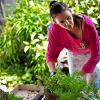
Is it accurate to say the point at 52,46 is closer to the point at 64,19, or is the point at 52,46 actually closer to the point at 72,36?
the point at 72,36

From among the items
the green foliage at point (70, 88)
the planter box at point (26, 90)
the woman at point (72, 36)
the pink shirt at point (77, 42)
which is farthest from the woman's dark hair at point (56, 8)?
the planter box at point (26, 90)

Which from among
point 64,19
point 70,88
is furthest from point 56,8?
point 70,88

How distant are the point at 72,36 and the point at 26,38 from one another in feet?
5.66

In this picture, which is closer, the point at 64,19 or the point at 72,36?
the point at 64,19

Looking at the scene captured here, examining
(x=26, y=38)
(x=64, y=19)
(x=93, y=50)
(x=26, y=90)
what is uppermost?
(x=64, y=19)

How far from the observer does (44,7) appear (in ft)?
13.5

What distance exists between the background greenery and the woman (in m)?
1.28

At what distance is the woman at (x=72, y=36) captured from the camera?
6.66ft

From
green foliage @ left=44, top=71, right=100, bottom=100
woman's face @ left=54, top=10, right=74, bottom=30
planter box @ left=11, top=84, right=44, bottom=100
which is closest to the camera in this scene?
green foliage @ left=44, top=71, right=100, bottom=100

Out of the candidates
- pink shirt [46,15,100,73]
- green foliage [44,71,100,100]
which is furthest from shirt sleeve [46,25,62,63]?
green foliage [44,71,100,100]

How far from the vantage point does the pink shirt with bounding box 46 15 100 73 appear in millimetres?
2145

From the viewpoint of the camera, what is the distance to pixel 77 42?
2.28 metres

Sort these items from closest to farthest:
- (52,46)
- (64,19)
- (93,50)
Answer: (64,19), (93,50), (52,46)

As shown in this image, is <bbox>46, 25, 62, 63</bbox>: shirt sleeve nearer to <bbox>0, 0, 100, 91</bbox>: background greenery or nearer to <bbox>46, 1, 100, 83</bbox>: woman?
<bbox>46, 1, 100, 83</bbox>: woman
